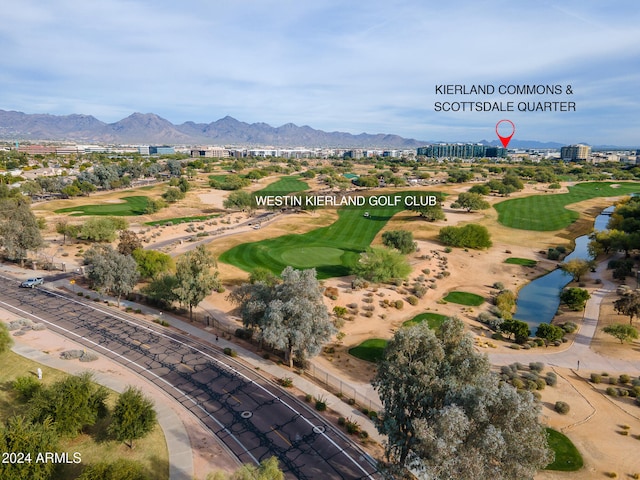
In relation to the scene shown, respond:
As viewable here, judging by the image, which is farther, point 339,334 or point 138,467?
point 339,334

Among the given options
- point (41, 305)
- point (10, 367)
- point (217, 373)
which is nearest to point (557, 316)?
point (217, 373)

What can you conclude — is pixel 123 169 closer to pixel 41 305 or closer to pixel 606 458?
pixel 41 305

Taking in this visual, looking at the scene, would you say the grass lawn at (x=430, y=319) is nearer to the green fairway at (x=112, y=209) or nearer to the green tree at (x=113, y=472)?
the green tree at (x=113, y=472)

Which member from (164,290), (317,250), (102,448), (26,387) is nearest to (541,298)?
(317,250)

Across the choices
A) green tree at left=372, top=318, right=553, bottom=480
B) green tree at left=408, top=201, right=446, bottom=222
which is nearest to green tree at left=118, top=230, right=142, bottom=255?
green tree at left=372, top=318, right=553, bottom=480

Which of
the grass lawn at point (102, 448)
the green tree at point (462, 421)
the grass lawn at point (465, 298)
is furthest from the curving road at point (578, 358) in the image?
the grass lawn at point (102, 448)

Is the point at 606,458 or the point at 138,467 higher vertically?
the point at 138,467

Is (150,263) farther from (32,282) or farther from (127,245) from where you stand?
(32,282)
